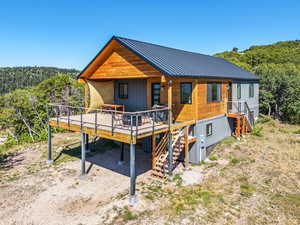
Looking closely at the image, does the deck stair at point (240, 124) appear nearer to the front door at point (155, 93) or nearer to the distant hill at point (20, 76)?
the front door at point (155, 93)

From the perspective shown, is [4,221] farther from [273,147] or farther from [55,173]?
[273,147]

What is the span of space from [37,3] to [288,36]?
67.8m

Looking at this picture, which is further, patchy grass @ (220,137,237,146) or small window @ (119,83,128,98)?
small window @ (119,83,128,98)

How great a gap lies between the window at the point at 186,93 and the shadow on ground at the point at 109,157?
4318 mm

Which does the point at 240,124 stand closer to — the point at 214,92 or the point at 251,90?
the point at 214,92

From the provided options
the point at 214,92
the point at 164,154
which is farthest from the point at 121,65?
the point at 214,92

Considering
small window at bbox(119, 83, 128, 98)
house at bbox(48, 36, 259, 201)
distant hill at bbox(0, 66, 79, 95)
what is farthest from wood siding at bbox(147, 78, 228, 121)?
distant hill at bbox(0, 66, 79, 95)

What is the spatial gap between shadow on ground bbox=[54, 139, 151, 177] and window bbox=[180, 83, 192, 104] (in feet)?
14.2

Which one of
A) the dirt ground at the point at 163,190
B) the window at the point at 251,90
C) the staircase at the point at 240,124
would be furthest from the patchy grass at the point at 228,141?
the window at the point at 251,90

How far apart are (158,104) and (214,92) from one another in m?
3.61

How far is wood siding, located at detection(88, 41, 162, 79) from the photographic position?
411 inches

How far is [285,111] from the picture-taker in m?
22.2

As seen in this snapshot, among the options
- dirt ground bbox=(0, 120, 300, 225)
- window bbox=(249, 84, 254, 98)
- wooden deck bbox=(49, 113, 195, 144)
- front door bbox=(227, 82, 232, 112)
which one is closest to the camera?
dirt ground bbox=(0, 120, 300, 225)

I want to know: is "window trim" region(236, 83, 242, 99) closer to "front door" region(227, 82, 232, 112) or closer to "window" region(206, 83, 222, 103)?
"front door" region(227, 82, 232, 112)
